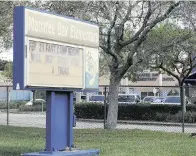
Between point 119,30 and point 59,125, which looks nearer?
point 59,125

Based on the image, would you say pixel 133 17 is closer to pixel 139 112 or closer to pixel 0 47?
pixel 0 47

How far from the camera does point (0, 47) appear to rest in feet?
77.3

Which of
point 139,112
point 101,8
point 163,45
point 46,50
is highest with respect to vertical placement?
point 101,8

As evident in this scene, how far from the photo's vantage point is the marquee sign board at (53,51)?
25.5 ft

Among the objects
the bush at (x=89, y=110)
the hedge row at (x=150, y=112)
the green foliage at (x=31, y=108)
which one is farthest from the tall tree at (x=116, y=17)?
the green foliage at (x=31, y=108)

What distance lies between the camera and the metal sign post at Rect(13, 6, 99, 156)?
7.78 metres

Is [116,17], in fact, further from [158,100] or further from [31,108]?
[31,108]

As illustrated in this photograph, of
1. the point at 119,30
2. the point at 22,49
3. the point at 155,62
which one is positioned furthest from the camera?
the point at 155,62

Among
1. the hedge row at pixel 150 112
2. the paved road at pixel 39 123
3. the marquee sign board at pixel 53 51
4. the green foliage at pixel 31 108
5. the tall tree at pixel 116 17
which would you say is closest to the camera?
the marquee sign board at pixel 53 51

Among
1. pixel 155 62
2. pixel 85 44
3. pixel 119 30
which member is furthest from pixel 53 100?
pixel 155 62

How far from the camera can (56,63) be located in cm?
849

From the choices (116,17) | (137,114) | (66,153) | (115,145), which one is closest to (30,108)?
(137,114)

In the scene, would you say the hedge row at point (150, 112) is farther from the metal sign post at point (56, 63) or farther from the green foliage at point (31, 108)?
the metal sign post at point (56, 63)

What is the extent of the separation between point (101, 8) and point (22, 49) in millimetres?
10625
